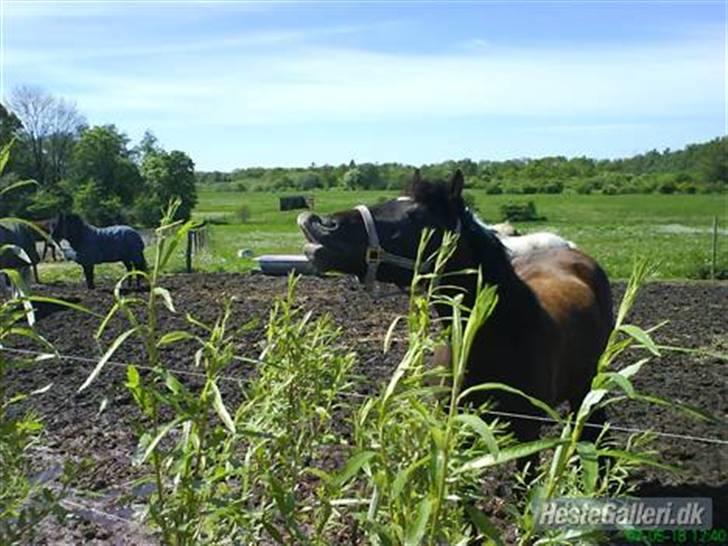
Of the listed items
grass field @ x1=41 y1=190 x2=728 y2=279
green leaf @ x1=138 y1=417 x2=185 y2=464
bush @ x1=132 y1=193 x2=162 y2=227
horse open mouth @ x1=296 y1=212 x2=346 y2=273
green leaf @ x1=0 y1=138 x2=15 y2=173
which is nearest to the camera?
green leaf @ x1=138 y1=417 x2=185 y2=464

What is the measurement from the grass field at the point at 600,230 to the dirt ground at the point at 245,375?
1.05 metres

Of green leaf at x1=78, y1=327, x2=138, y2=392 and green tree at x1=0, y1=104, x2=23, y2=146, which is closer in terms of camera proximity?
green leaf at x1=78, y1=327, x2=138, y2=392

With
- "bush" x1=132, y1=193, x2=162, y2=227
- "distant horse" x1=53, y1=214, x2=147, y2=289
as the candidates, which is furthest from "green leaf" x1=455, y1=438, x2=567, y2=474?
"bush" x1=132, y1=193, x2=162, y2=227

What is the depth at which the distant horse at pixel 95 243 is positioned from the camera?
13.5 m

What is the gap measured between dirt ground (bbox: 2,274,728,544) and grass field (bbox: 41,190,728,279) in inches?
41.3

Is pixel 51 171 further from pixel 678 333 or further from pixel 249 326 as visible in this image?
pixel 249 326

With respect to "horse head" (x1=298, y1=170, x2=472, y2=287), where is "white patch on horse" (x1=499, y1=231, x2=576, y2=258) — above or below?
below

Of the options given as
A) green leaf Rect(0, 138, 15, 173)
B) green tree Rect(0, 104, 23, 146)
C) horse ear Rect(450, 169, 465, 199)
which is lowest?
horse ear Rect(450, 169, 465, 199)

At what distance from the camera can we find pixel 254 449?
122 cm

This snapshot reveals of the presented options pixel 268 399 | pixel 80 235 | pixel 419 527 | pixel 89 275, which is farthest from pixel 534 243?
pixel 80 235

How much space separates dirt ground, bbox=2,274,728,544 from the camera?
13.0 ft

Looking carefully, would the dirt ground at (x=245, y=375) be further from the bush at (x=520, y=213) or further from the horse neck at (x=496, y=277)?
the bush at (x=520, y=213)

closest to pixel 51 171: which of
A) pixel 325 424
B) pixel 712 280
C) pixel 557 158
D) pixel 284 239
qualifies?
pixel 284 239

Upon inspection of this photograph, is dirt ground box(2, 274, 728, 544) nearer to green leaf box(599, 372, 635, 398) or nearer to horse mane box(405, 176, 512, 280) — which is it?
green leaf box(599, 372, 635, 398)
